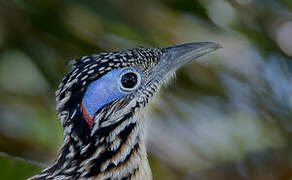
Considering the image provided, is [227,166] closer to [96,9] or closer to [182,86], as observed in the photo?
[182,86]

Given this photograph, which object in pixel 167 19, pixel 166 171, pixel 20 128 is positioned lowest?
pixel 166 171

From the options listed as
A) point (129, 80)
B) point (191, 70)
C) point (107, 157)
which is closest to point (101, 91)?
point (129, 80)

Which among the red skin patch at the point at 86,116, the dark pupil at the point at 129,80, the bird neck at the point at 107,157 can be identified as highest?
the dark pupil at the point at 129,80

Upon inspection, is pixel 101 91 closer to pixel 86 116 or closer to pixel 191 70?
pixel 86 116

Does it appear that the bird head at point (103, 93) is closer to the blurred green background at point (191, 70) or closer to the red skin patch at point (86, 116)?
the red skin patch at point (86, 116)

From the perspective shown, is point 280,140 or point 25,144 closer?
point 25,144

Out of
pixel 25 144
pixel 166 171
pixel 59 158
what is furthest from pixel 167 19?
pixel 59 158

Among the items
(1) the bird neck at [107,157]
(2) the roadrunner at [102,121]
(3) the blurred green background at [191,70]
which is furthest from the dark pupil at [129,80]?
(3) the blurred green background at [191,70]
